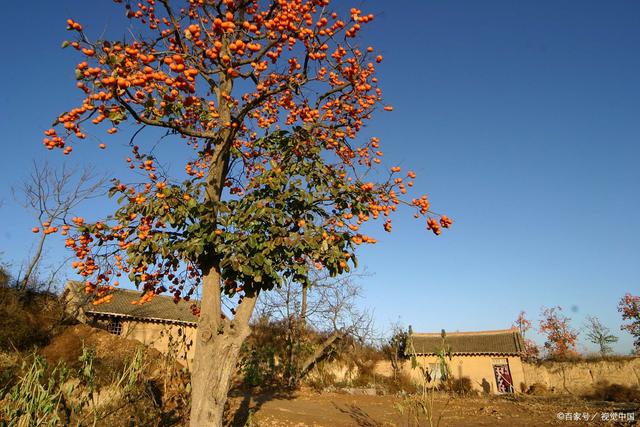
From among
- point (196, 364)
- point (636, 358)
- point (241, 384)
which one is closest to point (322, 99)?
point (196, 364)

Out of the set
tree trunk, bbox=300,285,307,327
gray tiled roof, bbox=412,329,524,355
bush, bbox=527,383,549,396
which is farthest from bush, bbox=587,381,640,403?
tree trunk, bbox=300,285,307,327

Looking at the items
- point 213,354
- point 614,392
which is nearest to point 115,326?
point 213,354

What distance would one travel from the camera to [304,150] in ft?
21.0

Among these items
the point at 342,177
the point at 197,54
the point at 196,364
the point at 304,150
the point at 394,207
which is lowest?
the point at 196,364

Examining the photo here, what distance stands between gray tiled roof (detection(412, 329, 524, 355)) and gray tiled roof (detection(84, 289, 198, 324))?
18.9 metres

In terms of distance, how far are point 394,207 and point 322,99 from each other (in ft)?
7.51

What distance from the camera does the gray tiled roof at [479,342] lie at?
30500 mm

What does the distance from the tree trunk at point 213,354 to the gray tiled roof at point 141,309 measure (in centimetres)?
2143

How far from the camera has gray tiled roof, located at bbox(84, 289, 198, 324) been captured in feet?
Answer: 86.1

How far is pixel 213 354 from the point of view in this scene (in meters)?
5.02

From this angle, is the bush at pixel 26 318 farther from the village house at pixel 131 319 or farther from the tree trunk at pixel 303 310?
the tree trunk at pixel 303 310

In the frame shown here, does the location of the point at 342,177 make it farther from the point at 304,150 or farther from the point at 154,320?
the point at 154,320

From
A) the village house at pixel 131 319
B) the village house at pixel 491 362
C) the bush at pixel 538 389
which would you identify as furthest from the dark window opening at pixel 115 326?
the bush at pixel 538 389

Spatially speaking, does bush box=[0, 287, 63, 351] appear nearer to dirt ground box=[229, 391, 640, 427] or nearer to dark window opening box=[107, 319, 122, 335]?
dark window opening box=[107, 319, 122, 335]
